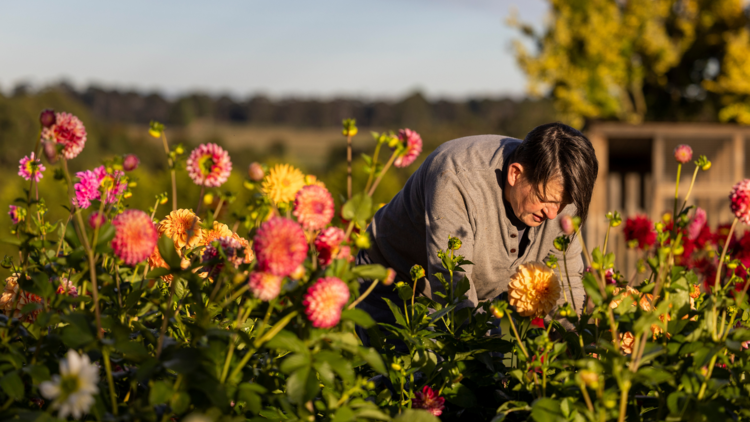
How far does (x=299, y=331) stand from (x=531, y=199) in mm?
928

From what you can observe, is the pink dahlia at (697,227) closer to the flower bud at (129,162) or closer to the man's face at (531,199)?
the man's face at (531,199)

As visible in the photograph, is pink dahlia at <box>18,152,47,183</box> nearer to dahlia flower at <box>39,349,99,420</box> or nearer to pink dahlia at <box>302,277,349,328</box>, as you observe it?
dahlia flower at <box>39,349,99,420</box>

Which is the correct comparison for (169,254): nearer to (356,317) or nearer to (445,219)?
(356,317)

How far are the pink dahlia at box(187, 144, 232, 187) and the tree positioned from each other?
15.1 metres

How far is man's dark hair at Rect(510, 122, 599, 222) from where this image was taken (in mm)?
1524

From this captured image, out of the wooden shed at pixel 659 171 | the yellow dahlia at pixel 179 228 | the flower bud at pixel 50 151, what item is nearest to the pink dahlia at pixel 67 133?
the flower bud at pixel 50 151

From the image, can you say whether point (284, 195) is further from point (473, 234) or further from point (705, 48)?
point (705, 48)

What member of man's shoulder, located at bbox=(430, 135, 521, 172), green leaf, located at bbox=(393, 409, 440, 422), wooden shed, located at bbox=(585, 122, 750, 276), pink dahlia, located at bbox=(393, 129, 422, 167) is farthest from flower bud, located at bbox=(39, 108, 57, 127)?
wooden shed, located at bbox=(585, 122, 750, 276)

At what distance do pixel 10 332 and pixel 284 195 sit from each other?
0.58 meters

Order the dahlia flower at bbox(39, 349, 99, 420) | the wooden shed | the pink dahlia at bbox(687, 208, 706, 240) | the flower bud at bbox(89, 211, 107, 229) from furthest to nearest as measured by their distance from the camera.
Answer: the wooden shed < the pink dahlia at bbox(687, 208, 706, 240) < the flower bud at bbox(89, 211, 107, 229) < the dahlia flower at bbox(39, 349, 99, 420)

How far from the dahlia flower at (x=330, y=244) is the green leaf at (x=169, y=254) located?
0.71ft

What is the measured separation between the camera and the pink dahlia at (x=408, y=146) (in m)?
1.05

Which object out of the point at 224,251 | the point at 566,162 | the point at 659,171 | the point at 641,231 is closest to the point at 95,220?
the point at 224,251

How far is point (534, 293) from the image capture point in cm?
116
